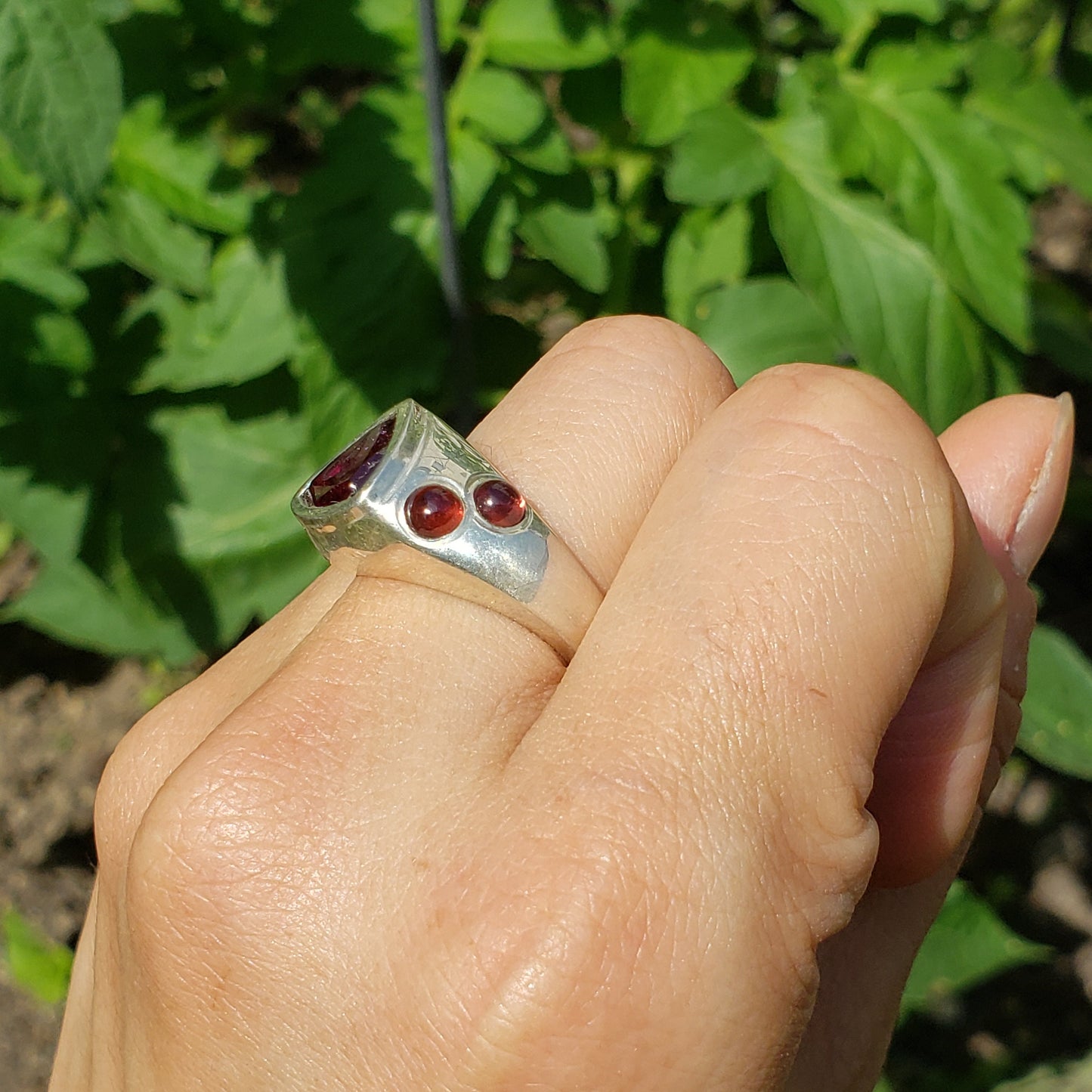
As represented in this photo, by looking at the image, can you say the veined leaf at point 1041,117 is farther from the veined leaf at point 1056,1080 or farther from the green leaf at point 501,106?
the veined leaf at point 1056,1080

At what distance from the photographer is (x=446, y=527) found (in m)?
0.83

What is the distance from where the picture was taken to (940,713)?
3.27 feet

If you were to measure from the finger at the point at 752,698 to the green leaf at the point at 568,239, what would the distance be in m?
0.71

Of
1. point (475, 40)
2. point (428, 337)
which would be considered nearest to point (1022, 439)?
point (428, 337)

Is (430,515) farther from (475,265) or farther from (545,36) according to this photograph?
(545,36)

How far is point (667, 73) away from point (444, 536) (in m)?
1.06

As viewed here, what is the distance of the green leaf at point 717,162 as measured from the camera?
154 cm

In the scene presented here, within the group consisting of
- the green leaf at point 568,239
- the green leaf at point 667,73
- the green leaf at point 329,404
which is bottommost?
the green leaf at point 329,404

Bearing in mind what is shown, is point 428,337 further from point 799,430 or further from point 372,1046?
point 372,1046

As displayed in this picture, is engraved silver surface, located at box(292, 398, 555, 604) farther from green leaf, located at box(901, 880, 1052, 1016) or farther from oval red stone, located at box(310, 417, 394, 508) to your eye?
green leaf, located at box(901, 880, 1052, 1016)

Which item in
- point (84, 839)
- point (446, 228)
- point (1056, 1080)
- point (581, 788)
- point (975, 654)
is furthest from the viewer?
point (84, 839)

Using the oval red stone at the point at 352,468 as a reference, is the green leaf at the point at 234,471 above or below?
below

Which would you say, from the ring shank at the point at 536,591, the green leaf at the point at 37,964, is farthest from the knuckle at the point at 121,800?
the green leaf at the point at 37,964

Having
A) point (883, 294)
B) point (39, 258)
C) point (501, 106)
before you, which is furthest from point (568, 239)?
point (39, 258)
